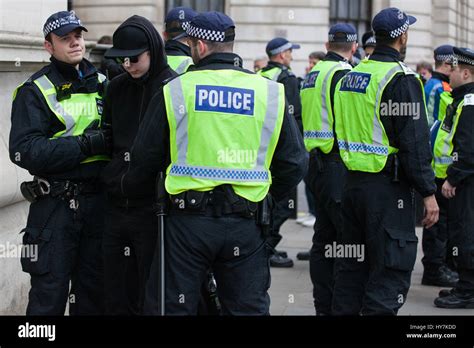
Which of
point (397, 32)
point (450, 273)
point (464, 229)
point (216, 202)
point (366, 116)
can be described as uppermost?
point (397, 32)

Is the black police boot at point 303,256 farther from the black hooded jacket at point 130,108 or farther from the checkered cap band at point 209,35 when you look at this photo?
the checkered cap band at point 209,35

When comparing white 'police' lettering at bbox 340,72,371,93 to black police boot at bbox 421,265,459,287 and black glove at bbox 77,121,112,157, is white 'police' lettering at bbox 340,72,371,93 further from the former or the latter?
black police boot at bbox 421,265,459,287

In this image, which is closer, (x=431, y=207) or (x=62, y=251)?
(x=62, y=251)

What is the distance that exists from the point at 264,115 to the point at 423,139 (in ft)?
5.22

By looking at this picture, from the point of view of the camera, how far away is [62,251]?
5.71 meters

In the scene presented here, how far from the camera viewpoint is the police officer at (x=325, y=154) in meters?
7.63

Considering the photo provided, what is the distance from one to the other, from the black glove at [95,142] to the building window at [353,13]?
821 inches

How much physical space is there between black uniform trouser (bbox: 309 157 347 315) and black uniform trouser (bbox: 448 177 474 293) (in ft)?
3.50

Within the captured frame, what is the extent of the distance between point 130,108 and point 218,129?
93 centimetres

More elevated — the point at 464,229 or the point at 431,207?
the point at 431,207

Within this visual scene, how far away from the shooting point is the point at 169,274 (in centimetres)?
501

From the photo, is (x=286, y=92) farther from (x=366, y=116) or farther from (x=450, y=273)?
(x=366, y=116)

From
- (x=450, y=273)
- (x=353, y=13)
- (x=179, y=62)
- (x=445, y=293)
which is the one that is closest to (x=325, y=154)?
(x=179, y=62)

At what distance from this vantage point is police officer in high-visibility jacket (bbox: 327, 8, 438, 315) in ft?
20.5
